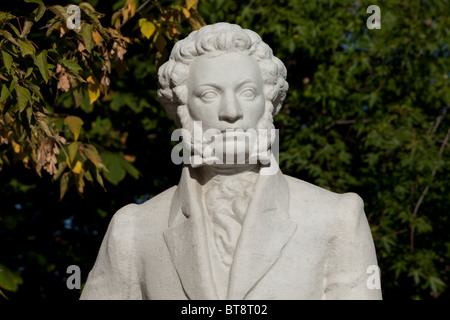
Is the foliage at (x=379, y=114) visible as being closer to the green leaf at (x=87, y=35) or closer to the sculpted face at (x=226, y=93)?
the green leaf at (x=87, y=35)

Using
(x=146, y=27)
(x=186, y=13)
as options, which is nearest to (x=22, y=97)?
(x=146, y=27)

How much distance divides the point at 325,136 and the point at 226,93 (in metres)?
5.37

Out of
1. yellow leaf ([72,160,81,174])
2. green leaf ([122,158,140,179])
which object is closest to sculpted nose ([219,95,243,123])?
yellow leaf ([72,160,81,174])

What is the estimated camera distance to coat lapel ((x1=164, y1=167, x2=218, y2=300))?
Answer: 5398 mm

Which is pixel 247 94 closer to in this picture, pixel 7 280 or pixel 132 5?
pixel 132 5

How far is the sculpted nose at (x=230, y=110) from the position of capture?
5461mm

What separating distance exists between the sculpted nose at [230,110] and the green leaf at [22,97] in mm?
1788

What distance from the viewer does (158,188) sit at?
412 inches

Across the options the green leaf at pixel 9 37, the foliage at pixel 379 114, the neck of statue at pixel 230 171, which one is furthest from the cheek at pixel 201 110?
the foliage at pixel 379 114

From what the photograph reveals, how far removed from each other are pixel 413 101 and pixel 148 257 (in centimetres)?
588

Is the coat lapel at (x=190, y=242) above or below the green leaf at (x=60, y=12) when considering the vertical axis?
below

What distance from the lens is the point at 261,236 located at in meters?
→ 5.44

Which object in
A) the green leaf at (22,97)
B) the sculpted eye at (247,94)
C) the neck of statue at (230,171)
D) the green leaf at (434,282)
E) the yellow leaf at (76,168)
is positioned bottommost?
the green leaf at (434,282)
